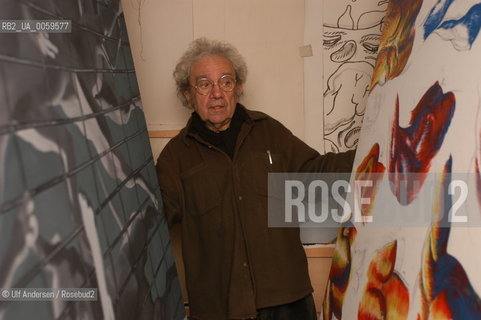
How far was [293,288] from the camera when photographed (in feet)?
5.01

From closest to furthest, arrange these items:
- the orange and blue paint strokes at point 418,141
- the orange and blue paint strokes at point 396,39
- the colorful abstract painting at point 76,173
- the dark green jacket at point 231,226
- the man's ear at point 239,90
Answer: the colorful abstract painting at point 76,173 → the orange and blue paint strokes at point 418,141 → the orange and blue paint strokes at point 396,39 → the dark green jacket at point 231,226 → the man's ear at point 239,90

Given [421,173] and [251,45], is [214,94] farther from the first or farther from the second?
[421,173]

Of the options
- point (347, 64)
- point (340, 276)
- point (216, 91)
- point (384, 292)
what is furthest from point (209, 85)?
point (384, 292)

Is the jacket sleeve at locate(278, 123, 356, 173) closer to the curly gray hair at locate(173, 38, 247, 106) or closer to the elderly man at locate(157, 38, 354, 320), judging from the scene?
the elderly man at locate(157, 38, 354, 320)

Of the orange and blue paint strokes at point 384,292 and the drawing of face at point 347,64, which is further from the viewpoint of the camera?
the drawing of face at point 347,64

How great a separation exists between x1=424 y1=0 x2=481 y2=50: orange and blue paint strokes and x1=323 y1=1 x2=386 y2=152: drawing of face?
0.72 m

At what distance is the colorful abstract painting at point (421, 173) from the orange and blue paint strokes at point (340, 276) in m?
0.01

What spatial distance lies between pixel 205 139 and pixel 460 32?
3.10ft

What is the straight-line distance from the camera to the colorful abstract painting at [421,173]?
0.75 meters

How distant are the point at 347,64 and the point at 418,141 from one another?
856mm

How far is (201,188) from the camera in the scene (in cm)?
153

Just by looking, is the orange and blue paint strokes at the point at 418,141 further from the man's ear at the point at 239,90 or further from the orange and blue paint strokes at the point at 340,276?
the man's ear at the point at 239,90

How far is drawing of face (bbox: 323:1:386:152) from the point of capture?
5.66 feet

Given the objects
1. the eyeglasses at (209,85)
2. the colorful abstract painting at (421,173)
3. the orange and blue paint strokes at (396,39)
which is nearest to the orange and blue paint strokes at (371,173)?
the colorful abstract painting at (421,173)
